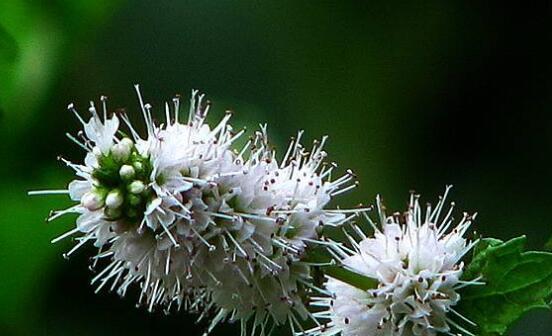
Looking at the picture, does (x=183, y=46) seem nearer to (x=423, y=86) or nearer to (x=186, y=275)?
(x=423, y=86)

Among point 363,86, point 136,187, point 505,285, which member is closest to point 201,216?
point 136,187

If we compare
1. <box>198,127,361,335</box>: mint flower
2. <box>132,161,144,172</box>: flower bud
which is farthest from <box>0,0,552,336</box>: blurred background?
<box>132,161,144,172</box>: flower bud

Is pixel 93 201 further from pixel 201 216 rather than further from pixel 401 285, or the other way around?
pixel 401 285

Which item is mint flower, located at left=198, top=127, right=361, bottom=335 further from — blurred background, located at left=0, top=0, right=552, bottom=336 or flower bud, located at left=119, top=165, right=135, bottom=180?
blurred background, located at left=0, top=0, right=552, bottom=336

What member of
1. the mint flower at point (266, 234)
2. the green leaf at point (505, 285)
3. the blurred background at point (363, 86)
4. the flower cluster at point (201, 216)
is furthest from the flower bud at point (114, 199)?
the blurred background at point (363, 86)

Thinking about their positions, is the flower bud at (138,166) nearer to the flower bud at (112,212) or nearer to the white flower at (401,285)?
the flower bud at (112,212)

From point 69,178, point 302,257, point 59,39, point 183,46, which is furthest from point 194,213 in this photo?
point 183,46
